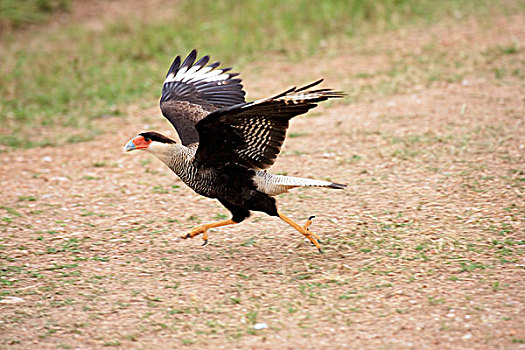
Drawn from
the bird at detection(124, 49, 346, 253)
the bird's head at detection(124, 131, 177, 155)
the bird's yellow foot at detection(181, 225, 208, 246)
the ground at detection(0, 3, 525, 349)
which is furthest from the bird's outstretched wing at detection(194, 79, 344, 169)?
the ground at detection(0, 3, 525, 349)

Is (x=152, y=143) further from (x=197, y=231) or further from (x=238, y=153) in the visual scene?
(x=197, y=231)

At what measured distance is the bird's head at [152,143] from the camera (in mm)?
4660

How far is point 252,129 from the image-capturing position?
14.4ft

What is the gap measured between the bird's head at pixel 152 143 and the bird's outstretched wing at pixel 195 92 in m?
0.50

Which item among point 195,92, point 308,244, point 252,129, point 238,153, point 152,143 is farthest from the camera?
point 195,92

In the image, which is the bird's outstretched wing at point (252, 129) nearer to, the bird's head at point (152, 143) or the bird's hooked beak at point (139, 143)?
Result: the bird's head at point (152, 143)

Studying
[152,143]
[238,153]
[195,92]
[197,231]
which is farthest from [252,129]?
[195,92]

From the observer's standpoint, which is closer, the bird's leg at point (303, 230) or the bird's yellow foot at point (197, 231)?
the bird's leg at point (303, 230)

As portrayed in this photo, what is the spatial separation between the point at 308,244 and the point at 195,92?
1.69 m

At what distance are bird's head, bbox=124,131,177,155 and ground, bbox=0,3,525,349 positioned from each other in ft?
2.56

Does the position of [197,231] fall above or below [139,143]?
below

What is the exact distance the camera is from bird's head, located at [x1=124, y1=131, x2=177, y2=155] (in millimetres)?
4660

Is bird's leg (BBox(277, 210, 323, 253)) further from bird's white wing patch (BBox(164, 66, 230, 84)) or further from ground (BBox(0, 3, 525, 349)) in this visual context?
bird's white wing patch (BBox(164, 66, 230, 84))

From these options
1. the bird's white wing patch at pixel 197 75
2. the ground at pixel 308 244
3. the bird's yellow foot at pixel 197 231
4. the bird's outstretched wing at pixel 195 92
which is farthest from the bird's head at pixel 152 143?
the bird's white wing patch at pixel 197 75
